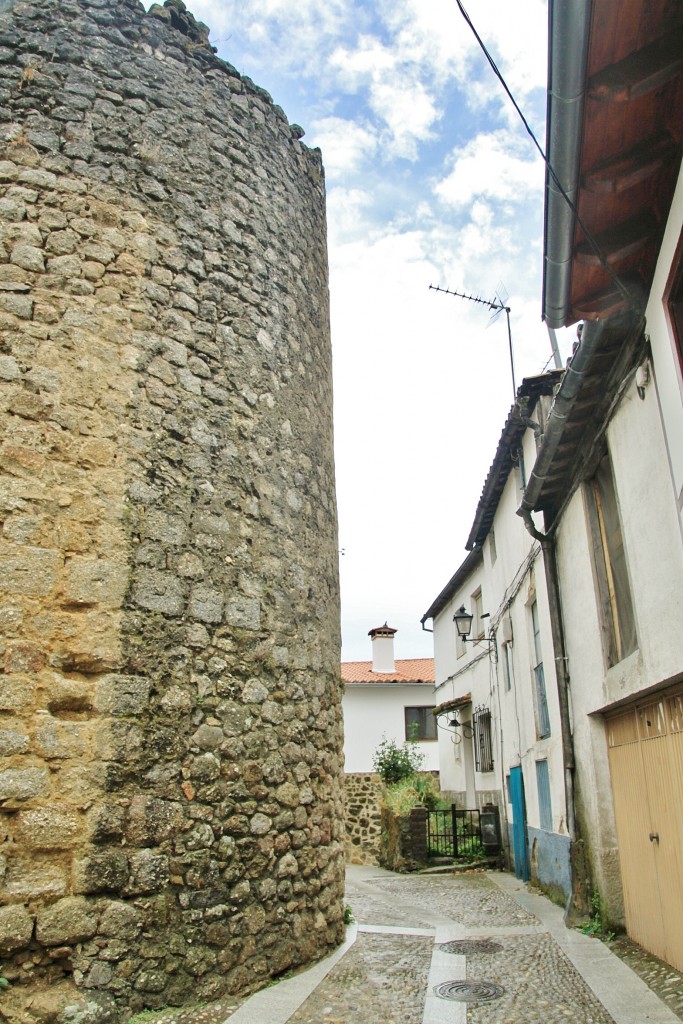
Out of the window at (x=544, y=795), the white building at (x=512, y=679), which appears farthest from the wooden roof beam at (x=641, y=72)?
the window at (x=544, y=795)

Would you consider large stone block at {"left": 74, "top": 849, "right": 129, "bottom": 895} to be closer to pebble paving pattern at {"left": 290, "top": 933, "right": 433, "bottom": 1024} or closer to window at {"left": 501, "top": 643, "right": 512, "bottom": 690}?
pebble paving pattern at {"left": 290, "top": 933, "right": 433, "bottom": 1024}

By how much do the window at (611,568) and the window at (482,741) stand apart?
7631 millimetres

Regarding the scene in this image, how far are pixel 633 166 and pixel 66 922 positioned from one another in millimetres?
4201

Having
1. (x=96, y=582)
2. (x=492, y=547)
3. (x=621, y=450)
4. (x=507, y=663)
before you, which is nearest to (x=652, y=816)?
(x=621, y=450)

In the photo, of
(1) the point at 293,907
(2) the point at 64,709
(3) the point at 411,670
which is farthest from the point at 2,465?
(3) the point at 411,670

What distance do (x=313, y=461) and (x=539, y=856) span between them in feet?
19.2

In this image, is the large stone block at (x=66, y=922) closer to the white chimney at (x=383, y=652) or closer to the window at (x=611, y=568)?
the window at (x=611, y=568)

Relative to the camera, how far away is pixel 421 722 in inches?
928

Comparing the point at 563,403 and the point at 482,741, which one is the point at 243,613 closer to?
the point at 563,403

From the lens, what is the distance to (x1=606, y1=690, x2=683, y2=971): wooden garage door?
4.57 metres

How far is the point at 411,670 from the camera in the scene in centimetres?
2522

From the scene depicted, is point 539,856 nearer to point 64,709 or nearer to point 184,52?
point 64,709

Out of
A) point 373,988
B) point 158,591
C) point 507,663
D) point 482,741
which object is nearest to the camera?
point 158,591

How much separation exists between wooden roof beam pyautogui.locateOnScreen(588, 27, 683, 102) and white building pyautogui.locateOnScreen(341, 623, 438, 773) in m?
20.9
